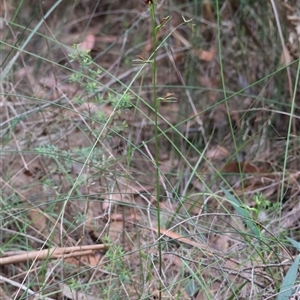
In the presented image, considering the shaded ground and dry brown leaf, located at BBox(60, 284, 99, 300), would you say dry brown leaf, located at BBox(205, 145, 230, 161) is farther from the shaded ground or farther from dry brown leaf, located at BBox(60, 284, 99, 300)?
dry brown leaf, located at BBox(60, 284, 99, 300)

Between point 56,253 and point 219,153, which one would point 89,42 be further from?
point 56,253

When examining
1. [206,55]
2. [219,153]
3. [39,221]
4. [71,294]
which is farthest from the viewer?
[206,55]

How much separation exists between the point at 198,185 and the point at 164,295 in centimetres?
65

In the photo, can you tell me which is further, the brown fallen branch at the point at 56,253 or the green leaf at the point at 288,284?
the brown fallen branch at the point at 56,253

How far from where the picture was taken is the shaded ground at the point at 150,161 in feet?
4.84

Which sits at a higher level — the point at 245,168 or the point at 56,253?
the point at 56,253

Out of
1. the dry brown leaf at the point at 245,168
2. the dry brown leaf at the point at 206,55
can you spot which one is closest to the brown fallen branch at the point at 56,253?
the dry brown leaf at the point at 245,168

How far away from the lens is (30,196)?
1.87 meters

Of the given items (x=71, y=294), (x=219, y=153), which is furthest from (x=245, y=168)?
(x=71, y=294)

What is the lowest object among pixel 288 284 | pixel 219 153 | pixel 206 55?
pixel 219 153

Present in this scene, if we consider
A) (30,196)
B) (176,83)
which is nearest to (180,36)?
(176,83)

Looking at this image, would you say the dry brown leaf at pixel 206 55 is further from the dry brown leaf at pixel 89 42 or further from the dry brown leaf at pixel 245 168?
the dry brown leaf at pixel 245 168

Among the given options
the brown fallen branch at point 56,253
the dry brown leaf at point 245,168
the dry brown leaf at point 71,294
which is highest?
the brown fallen branch at point 56,253

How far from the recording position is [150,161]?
1.62 metres
